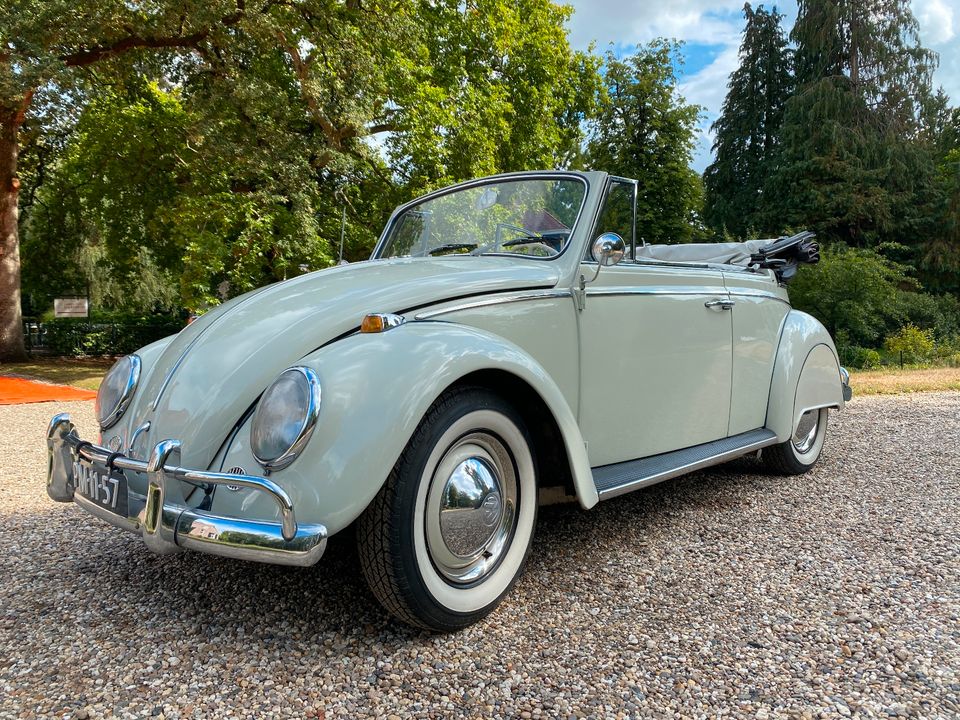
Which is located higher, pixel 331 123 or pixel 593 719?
pixel 331 123

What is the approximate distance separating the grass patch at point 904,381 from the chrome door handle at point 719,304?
6.25 meters

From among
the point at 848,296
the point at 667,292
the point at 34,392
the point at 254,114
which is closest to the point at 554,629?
the point at 667,292

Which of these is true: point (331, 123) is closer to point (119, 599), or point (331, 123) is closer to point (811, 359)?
point (811, 359)

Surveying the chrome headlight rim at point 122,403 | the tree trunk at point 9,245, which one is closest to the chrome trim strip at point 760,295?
the chrome headlight rim at point 122,403

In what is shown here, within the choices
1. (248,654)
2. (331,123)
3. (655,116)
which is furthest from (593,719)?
(655,116)

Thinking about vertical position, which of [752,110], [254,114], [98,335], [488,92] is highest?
→ [752,110]

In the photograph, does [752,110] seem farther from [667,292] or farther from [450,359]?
Answer: [450,359]

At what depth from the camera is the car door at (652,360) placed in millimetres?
3002

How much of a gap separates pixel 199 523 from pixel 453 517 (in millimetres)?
797

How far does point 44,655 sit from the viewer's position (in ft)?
7.11

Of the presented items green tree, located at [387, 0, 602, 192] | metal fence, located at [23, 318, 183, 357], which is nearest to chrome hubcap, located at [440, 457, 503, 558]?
green tree, located at [387, 0, 602, 192]

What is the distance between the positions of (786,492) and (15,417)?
8321mm

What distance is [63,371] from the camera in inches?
590

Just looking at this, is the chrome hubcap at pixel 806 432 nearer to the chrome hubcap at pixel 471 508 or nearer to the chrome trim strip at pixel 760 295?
the chrome trim strip at pixel 760 295
